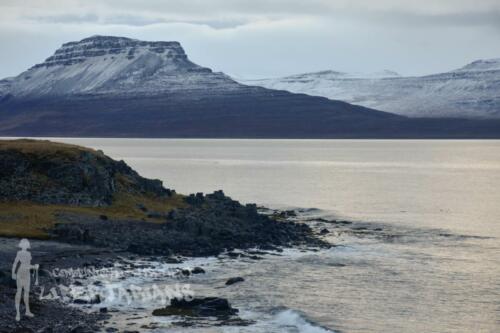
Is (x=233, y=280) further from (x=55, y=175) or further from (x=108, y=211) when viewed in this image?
(x=55, y=175)

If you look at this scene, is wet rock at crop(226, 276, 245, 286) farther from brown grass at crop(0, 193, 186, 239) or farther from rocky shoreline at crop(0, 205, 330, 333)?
brown grass at crop(0, 193, 186, 239)

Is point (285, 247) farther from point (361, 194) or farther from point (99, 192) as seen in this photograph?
point (361, 194)

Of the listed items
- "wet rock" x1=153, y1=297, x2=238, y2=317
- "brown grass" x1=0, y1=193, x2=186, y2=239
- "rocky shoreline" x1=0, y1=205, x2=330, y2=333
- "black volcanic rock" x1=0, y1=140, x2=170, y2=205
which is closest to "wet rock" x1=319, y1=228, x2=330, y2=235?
"rocky shoreline" x1=0, y1=205, x2=330, y2=333

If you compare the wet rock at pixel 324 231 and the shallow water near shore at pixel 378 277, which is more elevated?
the wet rock at pixel 324 231

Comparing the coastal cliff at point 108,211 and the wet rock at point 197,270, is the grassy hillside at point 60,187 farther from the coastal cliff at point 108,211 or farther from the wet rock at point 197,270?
the wet rock at point 197,270

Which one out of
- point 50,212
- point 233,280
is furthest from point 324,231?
point 233,280

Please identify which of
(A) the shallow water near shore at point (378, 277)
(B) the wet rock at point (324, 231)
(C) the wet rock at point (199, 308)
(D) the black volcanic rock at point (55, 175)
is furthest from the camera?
(B) the wet rock at point (324, 231)

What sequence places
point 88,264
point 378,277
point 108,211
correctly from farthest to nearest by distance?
point 108,211 < point 378,277 < point 88,264

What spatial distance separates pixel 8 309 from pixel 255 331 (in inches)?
482

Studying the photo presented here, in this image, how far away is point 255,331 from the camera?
3950 cm

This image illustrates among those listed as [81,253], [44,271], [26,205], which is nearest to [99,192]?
[26,205]

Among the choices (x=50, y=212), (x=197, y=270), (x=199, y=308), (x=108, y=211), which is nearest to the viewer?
(x=199, y=308)

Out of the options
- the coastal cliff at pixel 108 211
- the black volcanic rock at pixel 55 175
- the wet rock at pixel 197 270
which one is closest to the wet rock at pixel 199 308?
the wet rock at pixel 197 270

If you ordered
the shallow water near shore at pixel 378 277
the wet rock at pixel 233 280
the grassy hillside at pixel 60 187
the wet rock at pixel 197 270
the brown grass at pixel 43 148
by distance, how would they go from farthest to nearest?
the brown grass at pixel 43 148 < the grassy hillside at pixel 60 187 < the wet rock at pixel 197 270 < the wet rock at pixel 233 280 < the shallow water near shore at pixel 378 277
